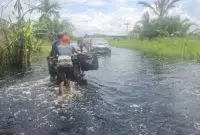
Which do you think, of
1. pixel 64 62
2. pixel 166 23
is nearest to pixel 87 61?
pixel 64 62

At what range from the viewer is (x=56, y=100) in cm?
1235

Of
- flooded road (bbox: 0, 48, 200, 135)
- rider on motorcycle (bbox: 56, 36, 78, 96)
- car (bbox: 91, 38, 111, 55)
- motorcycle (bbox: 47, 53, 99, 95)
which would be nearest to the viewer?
flooded road (bbox: 0, 48, 200, 135)

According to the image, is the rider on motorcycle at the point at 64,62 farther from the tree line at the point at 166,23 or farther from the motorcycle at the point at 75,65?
the tree line at the point at 166,23

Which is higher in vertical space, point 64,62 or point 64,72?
point 64,62

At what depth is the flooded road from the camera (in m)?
8.91

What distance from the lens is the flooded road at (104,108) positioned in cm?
891

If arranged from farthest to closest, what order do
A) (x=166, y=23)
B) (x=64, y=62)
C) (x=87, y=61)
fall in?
(x=166, y=23) < (x=87, y=61) < (x=64, y=62)

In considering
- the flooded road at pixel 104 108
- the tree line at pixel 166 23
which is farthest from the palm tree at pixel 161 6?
the flooded road at pixel 104 108

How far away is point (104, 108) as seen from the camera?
11.1m

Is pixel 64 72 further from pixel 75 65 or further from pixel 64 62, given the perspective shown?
pixel 75 65

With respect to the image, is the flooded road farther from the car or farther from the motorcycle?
the car

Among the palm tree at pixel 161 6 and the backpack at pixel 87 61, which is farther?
the palm tree at pixel 161 6

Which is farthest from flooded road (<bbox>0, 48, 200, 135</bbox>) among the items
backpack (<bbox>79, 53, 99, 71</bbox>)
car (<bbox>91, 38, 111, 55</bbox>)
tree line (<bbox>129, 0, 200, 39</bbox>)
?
tree line (<bbox>129, 0, 200, 39</bbox>)

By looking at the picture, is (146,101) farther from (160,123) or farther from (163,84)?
(163,84)
